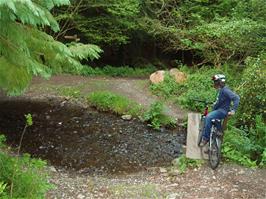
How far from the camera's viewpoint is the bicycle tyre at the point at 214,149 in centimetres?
877

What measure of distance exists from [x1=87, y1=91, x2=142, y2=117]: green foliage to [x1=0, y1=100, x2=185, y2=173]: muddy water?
1.15 feet

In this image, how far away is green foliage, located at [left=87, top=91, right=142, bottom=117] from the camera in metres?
13.7

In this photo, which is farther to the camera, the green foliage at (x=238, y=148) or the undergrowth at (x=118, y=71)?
the undergrowth at (x=118, y=71)

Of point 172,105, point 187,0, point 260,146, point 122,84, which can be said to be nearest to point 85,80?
point 122,84

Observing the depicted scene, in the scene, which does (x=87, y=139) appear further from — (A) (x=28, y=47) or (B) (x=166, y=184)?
(A) (x=28, y=47)

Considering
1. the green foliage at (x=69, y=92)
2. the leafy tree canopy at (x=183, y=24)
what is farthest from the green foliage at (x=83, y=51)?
the green foliage at (x=69, y=92)

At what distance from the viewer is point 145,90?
15.6 meters

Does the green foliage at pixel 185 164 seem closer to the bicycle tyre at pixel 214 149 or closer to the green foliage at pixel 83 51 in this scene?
the bicycle tyre at pixel 214 149

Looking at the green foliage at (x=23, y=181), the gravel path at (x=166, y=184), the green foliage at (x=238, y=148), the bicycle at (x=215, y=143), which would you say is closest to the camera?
the green foliage at (x=23, y=181)

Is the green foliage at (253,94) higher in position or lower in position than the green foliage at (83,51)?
lower

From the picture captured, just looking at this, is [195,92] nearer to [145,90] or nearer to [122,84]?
[145,90]

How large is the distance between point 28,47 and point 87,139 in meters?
Answer: 6.47

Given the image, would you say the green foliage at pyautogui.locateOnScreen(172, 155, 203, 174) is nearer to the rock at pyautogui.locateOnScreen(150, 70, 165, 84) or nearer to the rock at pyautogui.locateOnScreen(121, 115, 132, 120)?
the rock at pyautogui.locateOnScreen(121, 115, 132, 120)

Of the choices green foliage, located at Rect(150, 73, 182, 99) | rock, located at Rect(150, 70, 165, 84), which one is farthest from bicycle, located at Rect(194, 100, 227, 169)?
rock, located at Rect(150, 70, 165, 84)
